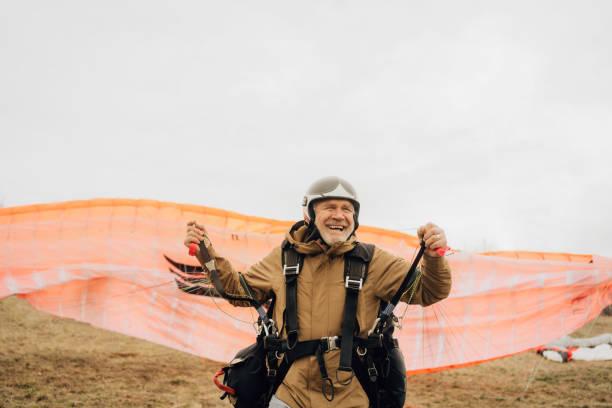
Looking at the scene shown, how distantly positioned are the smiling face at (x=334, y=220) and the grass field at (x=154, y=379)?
450 cm

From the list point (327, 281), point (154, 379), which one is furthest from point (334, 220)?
point (154, 379)

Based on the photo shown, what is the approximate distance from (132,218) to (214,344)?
7.04 ft

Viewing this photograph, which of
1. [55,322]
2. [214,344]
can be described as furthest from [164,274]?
[55,322]

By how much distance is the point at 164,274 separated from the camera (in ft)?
19.2

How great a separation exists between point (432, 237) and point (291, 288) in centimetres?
94

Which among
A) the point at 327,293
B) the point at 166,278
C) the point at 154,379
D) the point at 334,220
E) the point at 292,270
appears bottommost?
the point at 154,379

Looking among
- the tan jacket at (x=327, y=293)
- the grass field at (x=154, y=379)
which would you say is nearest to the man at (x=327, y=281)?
the tan jacket at (x=327, y=293)

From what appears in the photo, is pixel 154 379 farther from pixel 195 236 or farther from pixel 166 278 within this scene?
pixel 195 236

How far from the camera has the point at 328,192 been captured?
2.96 m

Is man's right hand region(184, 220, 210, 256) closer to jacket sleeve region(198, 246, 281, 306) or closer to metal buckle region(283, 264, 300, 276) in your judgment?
jacket sleeve region(198, 246, 281, 306)

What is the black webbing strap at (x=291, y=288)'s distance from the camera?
8.52ft

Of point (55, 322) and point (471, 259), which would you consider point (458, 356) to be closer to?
point (471, 259)

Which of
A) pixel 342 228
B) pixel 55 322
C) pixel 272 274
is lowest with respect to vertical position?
pixel 55 322

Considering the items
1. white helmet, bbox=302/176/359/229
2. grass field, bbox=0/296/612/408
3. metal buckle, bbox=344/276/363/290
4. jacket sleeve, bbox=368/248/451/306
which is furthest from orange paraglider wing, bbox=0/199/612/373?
metal buckle, bbox=344/276/363/290
